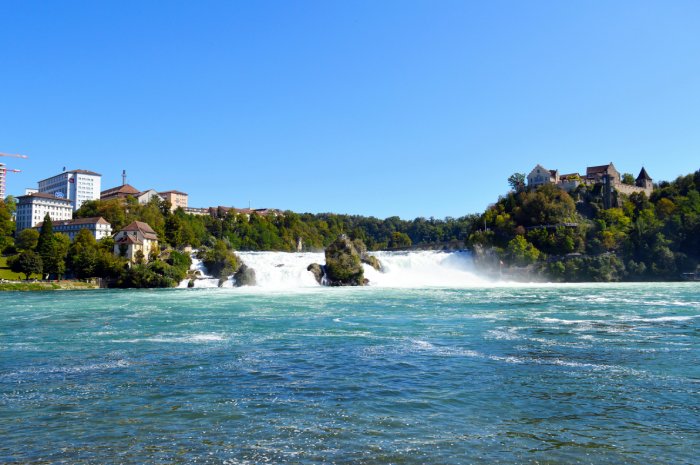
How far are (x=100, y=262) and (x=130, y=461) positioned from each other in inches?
2245

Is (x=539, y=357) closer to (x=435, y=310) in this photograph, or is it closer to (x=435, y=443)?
(x=435, y=443)

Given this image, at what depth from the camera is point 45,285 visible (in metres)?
54.4

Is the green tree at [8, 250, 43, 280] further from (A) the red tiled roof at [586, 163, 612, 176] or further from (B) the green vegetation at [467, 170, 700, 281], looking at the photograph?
(A) the red tiled roof at [586, 163, 612, 176]

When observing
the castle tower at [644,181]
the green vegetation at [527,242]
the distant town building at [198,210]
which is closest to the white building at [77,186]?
the distant town building at [198,210]

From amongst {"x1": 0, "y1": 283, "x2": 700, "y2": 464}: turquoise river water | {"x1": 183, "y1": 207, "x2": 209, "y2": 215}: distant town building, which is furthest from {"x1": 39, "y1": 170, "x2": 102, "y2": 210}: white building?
{"x1": 0, "y1": 283, "x2": 700, "y2": 464}: turquoise river water

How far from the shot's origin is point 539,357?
624 inches

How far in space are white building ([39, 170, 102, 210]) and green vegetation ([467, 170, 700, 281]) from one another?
312 ft

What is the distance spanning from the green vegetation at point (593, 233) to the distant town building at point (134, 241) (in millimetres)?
41530

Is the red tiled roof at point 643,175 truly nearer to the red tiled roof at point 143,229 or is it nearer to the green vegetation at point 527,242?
the green vegetation at point 527,242

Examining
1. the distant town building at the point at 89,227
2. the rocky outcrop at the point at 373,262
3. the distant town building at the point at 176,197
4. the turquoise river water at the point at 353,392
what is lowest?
the turquoise river water at the point at 353,392

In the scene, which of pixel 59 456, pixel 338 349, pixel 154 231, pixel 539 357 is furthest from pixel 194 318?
pixel 154 231

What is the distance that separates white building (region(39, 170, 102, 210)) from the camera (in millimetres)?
130250

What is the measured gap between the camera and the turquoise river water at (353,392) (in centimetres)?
A: 855

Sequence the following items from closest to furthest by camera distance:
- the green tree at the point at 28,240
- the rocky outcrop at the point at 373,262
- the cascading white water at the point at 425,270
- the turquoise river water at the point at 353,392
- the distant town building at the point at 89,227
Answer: the turquoise river water at the point at 353,392 < the cascading white water at the point at 425,270 < the rocky outcrop at the point at 373,262 < the green tree at the point at 28,240 < the distant town building at the point at 89,227
